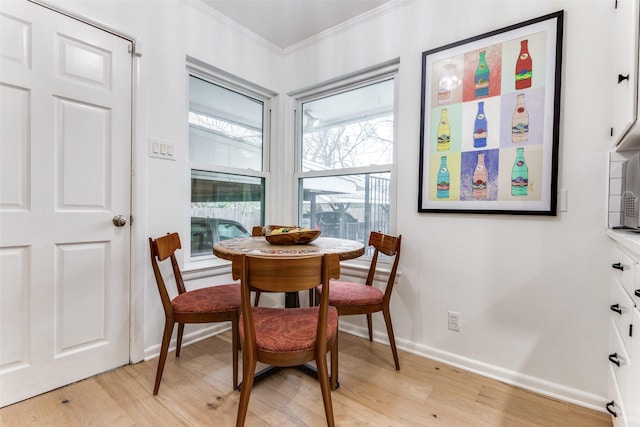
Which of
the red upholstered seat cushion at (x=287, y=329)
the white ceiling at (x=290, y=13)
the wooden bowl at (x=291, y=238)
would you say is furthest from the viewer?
the white ceiling at (x=290, y=13)

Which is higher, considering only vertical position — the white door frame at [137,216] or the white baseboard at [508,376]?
the white door frame at [137,216]

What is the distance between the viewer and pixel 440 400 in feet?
5.24

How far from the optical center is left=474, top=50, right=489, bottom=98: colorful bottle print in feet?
6.01

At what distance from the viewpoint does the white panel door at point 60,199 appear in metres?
1.52

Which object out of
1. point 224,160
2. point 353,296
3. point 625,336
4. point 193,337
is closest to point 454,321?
point 353,296

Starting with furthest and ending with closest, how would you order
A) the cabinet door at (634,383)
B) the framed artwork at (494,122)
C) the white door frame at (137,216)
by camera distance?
the white door frame at (137,216) → the framed artwork at (494,122) → the cabinet door at (634,383)

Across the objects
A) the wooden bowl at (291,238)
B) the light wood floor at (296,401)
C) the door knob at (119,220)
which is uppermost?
the door knob at (119,220)

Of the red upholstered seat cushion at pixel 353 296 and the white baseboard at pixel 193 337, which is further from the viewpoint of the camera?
the white baseboard at pixel 193 337

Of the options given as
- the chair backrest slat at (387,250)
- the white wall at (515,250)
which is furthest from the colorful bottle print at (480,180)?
the chair backrest slat at (387,250)

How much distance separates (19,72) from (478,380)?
299 cm

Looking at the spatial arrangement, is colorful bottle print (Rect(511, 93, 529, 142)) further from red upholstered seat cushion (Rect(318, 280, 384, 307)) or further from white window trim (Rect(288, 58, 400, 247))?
red upholstered seat cushion (Rect(318, 280, 384, 307))

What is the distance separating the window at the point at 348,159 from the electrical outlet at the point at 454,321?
73cm

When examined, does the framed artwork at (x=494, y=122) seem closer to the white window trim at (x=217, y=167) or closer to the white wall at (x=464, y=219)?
the white wall at (x=464, y=219)

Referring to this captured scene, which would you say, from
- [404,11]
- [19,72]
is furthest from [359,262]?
[19,72]
